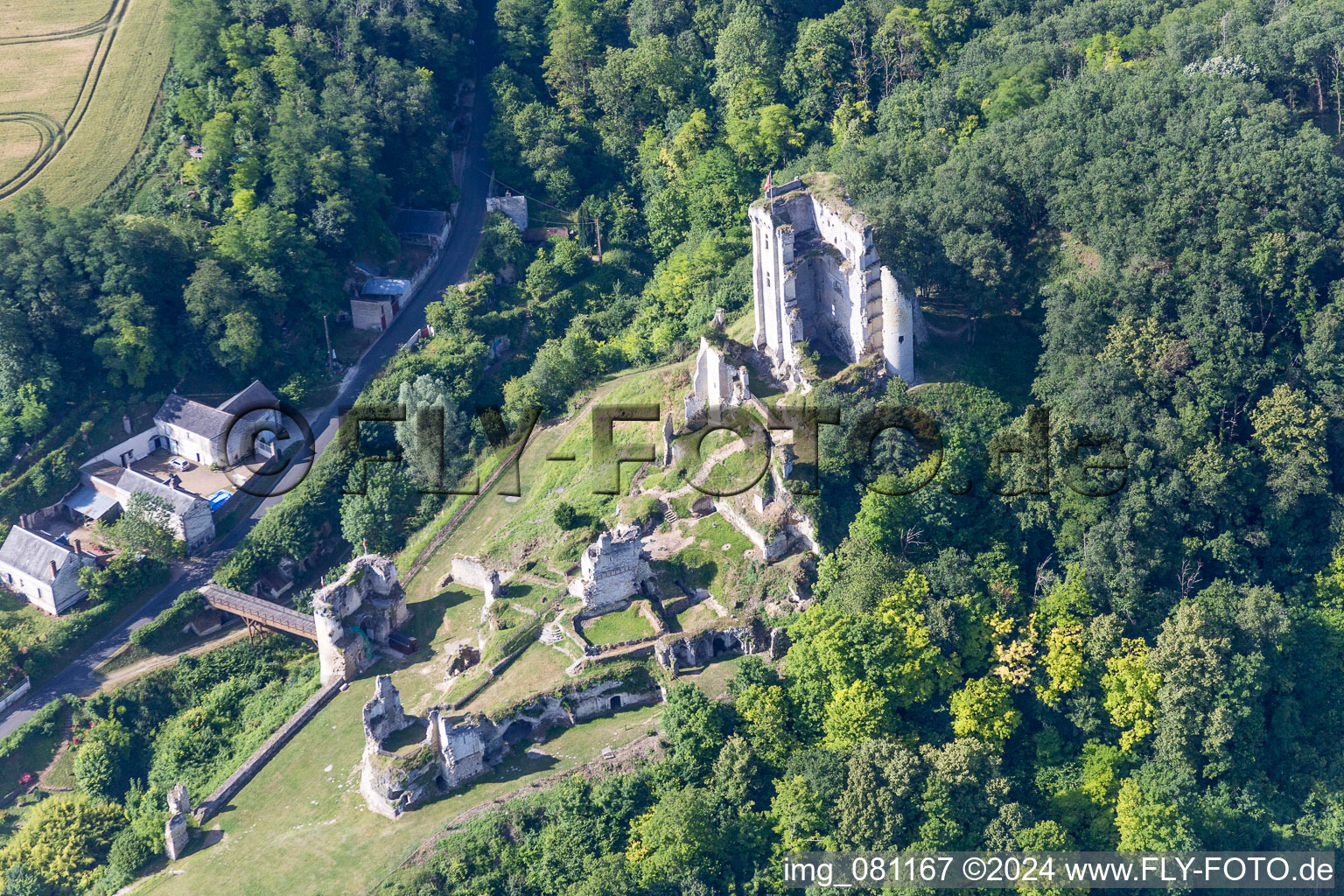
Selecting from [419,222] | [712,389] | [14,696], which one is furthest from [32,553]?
[712,389]

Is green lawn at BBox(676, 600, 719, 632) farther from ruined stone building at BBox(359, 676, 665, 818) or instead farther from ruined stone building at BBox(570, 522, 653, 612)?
ruined stone building at BBox(359, 676, 665, 818)

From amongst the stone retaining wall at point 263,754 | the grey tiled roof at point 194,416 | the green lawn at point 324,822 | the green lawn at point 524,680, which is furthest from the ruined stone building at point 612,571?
the grey tiled roof at point 194,416

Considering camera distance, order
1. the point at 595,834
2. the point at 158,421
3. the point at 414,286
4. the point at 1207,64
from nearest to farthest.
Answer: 1. the point at 595,834
2. the point at 1207,64
3. the point at 158,421
4. the point at 414,286

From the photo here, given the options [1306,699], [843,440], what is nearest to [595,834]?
[843,440]

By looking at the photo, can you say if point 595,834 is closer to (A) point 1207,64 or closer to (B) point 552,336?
(B) point 552,336

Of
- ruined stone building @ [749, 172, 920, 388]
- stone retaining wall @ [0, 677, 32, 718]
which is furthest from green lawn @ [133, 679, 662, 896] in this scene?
ruined stone building @ [749, 172, 920, 388]

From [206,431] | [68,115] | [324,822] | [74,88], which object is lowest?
[324,822]

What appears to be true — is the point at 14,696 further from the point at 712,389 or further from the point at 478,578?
the point at 712,389
